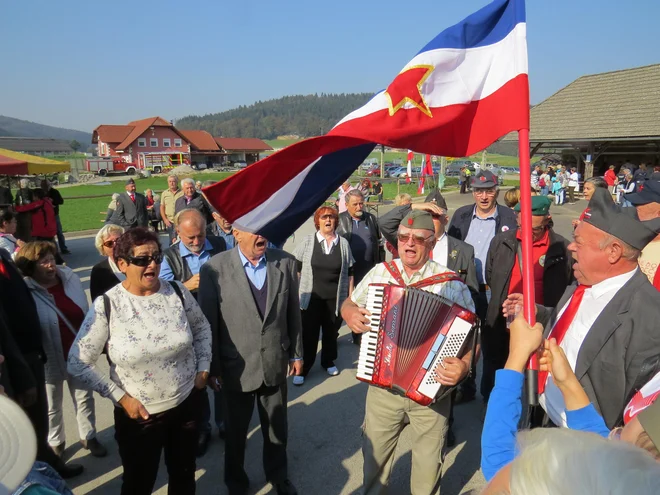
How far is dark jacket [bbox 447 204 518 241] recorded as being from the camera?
4738mm

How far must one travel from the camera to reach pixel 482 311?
450 centimetres

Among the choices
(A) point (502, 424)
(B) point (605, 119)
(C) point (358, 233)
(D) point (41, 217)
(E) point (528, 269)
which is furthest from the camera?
(B) point (605, 119)

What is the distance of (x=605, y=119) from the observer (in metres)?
22.7

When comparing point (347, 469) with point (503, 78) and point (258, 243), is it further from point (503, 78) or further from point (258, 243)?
point (503, 78)

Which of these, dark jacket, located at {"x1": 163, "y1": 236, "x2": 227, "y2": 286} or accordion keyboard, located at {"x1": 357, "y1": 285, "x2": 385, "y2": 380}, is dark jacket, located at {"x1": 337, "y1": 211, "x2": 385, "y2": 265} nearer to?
dark jacket, located at {"x1": 163, "y1": 236, "x2": 227, "y2": 286}

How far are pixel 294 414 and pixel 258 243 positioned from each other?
7.11 feet

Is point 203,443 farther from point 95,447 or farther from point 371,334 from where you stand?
point 371,334

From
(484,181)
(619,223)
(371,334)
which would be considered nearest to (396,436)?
(371,334)

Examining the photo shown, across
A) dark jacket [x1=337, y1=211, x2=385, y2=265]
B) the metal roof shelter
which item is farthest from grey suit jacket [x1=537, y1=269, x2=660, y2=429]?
the metal roof shelter

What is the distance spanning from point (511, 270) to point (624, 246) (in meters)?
1.76

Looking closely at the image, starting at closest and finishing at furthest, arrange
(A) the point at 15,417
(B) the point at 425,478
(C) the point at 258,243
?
(A) the point at 15,417, (B) the point at 425,478, (C) the point at 258,243

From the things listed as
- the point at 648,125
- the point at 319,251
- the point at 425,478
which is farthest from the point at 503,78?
the point at 648,125

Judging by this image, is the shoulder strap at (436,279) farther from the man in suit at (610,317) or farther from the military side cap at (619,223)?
the military side cap at (619,223)

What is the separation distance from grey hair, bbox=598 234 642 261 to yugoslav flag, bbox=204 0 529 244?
2.51 ft
